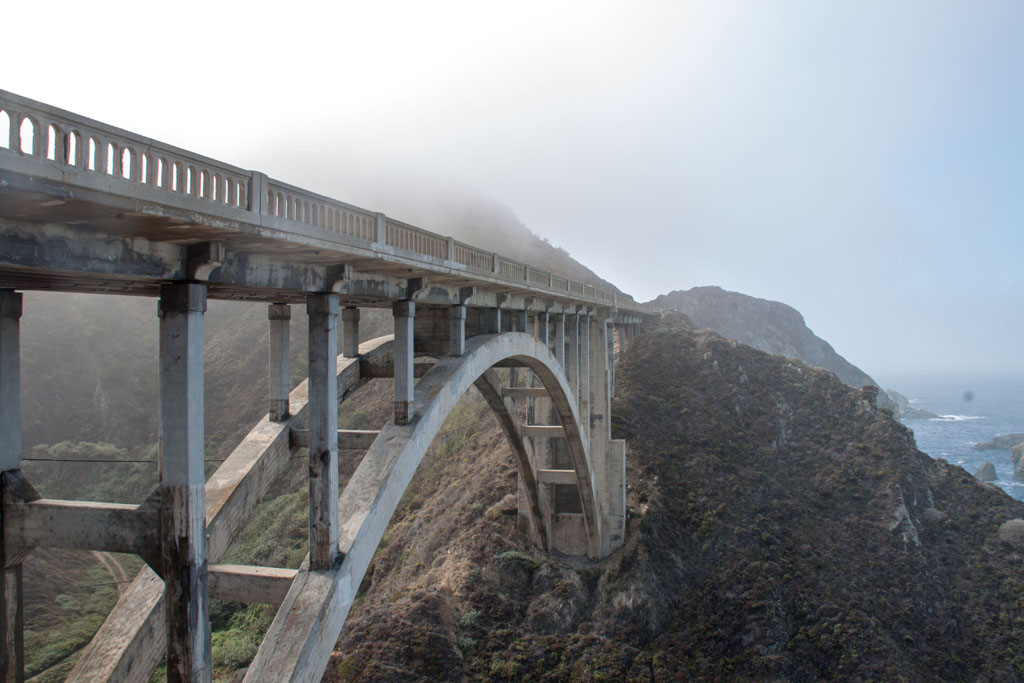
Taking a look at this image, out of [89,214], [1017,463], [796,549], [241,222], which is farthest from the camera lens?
[1017,463]

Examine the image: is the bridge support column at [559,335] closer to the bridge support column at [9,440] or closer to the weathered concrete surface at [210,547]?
the weathered concrete surface at [210,547]

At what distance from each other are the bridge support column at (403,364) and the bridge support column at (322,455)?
186 centimetres

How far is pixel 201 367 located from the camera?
5852mm

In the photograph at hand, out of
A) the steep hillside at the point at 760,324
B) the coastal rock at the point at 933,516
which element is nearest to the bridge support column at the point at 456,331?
the coastal rock at the point at 933,516

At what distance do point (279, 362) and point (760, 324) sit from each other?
93005 millimetres

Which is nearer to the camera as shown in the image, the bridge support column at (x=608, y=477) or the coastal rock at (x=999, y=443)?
the bridge support column at (x=608, y=477)

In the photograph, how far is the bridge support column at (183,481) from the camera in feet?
18.6

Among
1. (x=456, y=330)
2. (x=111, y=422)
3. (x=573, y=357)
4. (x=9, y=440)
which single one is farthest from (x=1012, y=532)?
(x=111, y=422)

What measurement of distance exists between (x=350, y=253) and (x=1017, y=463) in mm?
85591

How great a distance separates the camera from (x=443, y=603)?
21266 millimetres

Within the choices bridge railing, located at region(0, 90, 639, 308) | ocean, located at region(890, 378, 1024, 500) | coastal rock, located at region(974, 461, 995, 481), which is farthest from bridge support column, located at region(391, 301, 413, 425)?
coastal rock, located at region(974, 461, 995, 481)

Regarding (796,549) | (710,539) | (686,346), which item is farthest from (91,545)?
(686,346)

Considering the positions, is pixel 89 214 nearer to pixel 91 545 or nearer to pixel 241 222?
pixel 241 222

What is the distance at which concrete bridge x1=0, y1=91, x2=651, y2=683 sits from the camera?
4789 mm
